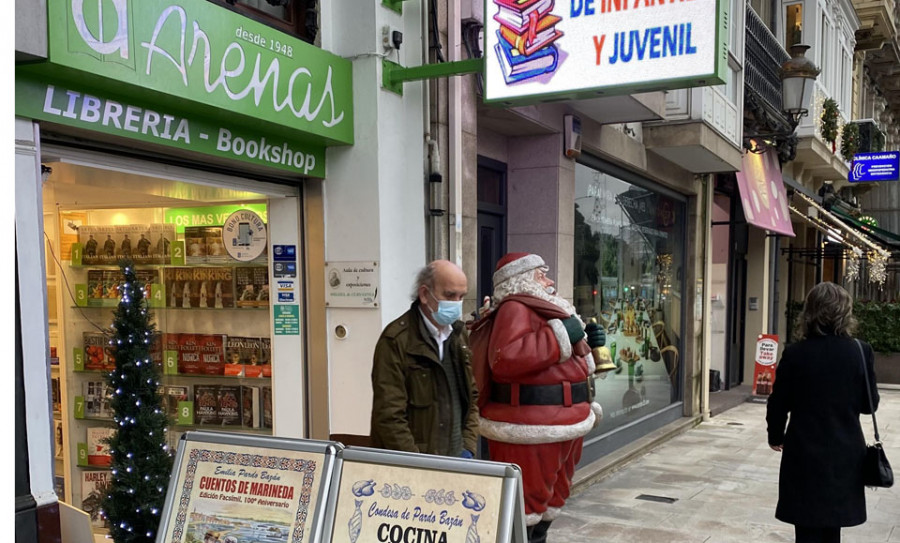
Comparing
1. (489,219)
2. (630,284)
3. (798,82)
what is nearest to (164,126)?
(489,219)

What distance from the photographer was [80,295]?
5.69m

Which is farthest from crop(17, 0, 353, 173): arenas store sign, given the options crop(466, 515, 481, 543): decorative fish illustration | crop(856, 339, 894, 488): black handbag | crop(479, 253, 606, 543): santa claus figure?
crop(856, 339, 894, 488): black handbag

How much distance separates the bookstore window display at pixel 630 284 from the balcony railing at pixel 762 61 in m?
2.32

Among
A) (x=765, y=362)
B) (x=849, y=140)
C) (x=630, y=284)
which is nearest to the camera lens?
(x=630, y=284)

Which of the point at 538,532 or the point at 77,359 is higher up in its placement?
the point at 77,359

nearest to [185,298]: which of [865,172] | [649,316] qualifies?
[649,316]

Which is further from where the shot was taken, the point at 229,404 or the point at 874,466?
the point at 229,404

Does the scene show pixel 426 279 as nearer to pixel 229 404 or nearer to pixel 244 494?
pixel 244 494

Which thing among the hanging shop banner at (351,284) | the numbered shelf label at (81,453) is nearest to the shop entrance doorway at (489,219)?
the hanging shop banner at (351,284)

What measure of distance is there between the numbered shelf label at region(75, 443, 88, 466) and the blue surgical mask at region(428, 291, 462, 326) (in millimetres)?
3373

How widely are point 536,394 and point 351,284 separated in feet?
4.87

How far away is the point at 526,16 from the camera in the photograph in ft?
15.5

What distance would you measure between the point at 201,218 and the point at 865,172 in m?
16.4

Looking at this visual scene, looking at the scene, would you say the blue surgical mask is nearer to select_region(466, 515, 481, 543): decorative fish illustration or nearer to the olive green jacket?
the olive green jacket
